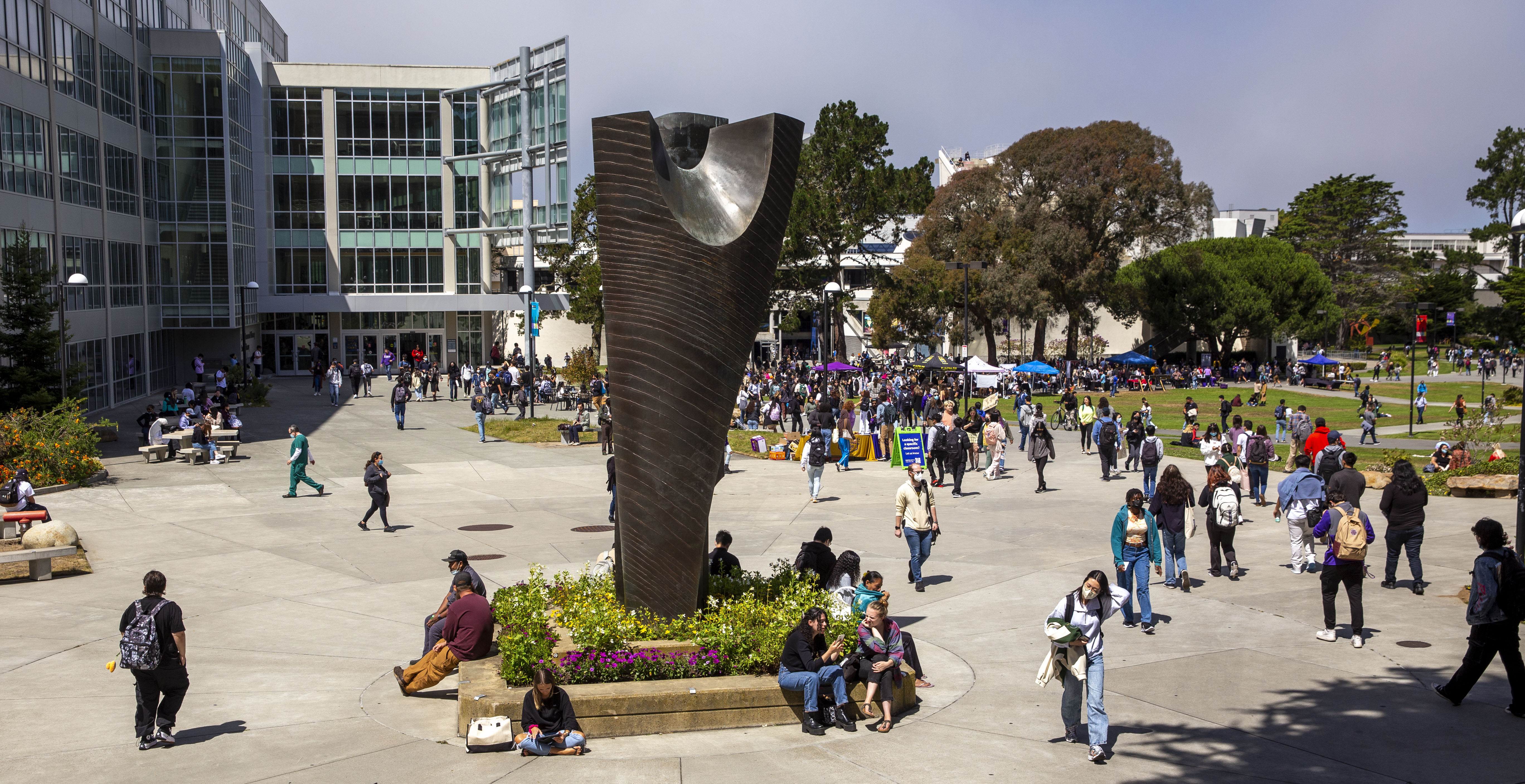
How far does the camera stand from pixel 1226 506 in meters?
13.6

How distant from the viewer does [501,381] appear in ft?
134

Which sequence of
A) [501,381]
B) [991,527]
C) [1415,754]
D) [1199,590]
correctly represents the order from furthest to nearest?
[501,381] → [991,527] → [1199,590] → [1415,754]

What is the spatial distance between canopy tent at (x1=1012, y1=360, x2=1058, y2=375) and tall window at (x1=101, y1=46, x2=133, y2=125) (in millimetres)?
36407

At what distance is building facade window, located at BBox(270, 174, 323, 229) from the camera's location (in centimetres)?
5419

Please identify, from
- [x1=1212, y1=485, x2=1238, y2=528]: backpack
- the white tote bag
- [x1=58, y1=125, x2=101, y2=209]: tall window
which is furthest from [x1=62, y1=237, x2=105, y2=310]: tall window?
[x1=1212, y1=485, x2=1238, y2=528]: backpack

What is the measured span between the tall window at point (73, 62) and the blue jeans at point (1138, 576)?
106 ft

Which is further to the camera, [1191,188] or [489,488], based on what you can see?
[1191,188]

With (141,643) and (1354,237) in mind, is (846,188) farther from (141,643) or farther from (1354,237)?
(1354,237)

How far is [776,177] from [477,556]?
8565mm

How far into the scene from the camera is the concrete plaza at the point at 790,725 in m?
8.06

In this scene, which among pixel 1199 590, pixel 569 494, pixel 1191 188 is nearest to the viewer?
pixel 1199 590

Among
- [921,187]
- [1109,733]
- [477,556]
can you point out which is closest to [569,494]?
[477,556]

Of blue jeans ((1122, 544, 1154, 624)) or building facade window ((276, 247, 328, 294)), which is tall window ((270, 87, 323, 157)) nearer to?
building facade window ((276, 247, 328, 294))

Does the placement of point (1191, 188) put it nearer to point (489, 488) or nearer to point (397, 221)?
point (397, 221)
